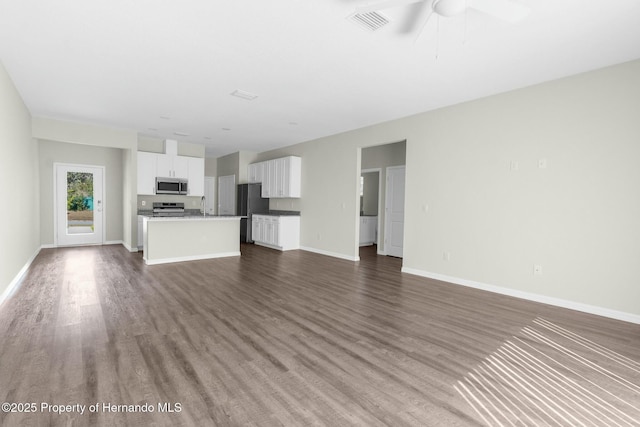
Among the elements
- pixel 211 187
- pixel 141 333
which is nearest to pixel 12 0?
pixel 141 333

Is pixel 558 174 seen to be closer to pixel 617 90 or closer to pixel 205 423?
pixel 617 90

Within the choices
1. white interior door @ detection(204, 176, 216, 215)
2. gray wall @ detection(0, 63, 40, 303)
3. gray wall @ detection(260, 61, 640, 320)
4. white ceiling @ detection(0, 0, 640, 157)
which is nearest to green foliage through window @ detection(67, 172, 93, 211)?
gray wall @ detection(0, 63, 40, 303)

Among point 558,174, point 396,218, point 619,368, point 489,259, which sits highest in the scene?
point 558,174

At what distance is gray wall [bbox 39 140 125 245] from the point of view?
7.27 metres

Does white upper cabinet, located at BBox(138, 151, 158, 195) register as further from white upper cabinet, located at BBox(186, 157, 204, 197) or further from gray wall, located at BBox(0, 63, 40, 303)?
gray wall, located at BBox(0, 63, 40, 303)

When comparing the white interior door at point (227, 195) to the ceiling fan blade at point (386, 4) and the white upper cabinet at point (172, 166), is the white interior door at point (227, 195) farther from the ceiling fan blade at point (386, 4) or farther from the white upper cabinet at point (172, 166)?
the ceiling fan blade at point (386, 4)

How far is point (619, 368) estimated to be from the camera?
7.86 feet

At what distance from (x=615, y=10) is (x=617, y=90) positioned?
133 cm

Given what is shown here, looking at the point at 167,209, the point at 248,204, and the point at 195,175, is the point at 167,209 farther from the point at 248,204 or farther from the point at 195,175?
the point at 248,204

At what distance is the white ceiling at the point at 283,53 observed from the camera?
2.60 meters

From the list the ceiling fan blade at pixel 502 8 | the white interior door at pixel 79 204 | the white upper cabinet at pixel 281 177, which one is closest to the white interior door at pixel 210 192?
the white upper cabinet at pixel 281 177

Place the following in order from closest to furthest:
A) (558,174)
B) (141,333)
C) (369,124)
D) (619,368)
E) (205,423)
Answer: (205,423) < (619,368) < (141,333) < (558,174) < (369,124)

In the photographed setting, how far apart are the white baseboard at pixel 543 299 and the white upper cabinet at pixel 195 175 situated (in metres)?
5.99

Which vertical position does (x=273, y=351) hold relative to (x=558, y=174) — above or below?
below
